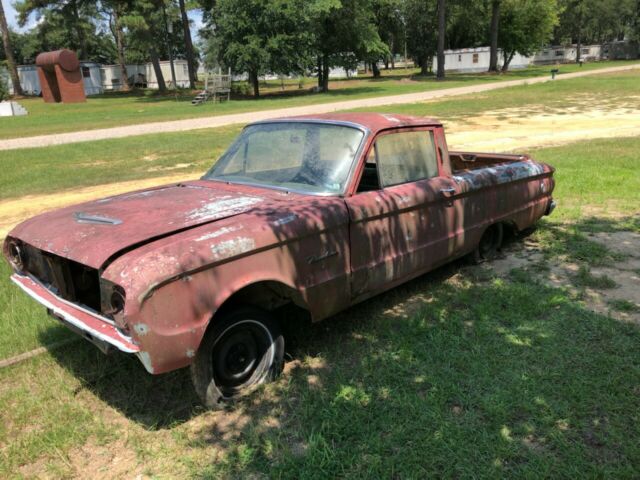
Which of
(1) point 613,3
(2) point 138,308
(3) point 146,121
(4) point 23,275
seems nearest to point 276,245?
(2) point 138,308

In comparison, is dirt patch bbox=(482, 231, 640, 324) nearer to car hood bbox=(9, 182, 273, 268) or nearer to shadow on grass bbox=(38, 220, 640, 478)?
shadow on grass bbox=(38, 220, 640, 478)

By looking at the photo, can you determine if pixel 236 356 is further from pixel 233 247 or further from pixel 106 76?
pixel 106 76

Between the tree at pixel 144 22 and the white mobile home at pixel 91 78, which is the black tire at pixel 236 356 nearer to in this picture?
the tree at pixel 144 22

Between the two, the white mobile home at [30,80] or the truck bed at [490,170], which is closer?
the truck bed at [490,170]

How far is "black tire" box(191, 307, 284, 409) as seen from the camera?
116 inches

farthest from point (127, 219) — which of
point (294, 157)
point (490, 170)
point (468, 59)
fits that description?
point (468, 59)

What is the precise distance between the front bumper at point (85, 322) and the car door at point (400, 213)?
1.54 m

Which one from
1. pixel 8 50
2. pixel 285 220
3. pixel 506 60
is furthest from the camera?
pixel 506 60

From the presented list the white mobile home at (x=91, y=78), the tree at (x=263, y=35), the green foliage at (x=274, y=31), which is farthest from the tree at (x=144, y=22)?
the white mobile home at (x=91, y=78)

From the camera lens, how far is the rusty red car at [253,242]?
2.67 meters

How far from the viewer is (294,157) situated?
156 inches

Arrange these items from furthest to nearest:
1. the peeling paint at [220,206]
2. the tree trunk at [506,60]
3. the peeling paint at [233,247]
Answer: the tree trunk at [506,60] < the peeling paint at [220,206] < the peeling paint at [233,247]

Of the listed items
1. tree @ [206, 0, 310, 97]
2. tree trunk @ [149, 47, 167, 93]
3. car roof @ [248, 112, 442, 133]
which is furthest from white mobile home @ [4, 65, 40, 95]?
car roof @ [248, 112, 442, 133]

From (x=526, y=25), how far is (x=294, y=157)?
54.4 m
